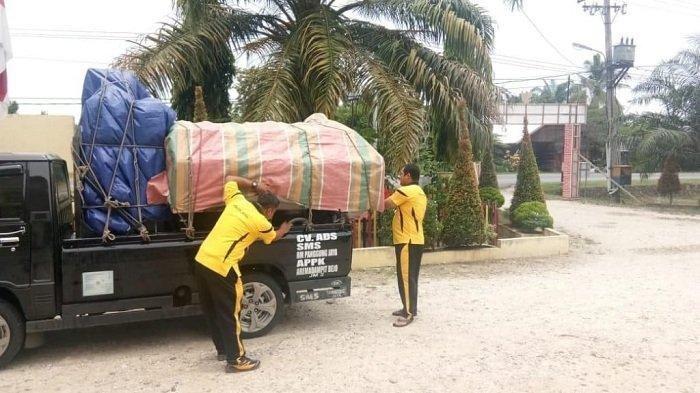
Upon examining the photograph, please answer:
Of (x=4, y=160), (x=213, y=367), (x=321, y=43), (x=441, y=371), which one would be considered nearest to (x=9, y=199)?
(x=4, y=160)

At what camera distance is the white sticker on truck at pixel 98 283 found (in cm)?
471

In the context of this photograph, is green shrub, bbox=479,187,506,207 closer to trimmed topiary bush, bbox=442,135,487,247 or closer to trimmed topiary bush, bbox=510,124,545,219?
trimmed topiary bush, bbox=510,124,545,219

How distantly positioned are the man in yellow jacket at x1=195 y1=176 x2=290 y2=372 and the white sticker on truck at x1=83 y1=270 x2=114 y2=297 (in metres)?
0.80

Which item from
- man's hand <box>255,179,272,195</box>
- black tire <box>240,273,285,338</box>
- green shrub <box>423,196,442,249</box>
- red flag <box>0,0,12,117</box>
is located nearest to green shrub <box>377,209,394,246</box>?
green shrub <box>423,196,442,249</box>

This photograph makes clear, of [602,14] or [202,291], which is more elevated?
[602,14]

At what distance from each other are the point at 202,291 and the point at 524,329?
3.18 m

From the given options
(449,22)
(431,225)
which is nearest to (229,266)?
(431,225)

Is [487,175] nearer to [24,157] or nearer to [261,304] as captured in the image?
[261,304]

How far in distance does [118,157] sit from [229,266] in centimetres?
145

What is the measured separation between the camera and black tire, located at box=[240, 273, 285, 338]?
208 inches

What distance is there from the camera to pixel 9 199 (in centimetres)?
447

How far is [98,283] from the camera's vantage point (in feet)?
15.6

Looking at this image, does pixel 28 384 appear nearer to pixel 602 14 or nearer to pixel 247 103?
pixel 247 103

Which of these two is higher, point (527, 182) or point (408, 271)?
point (527, 182)
